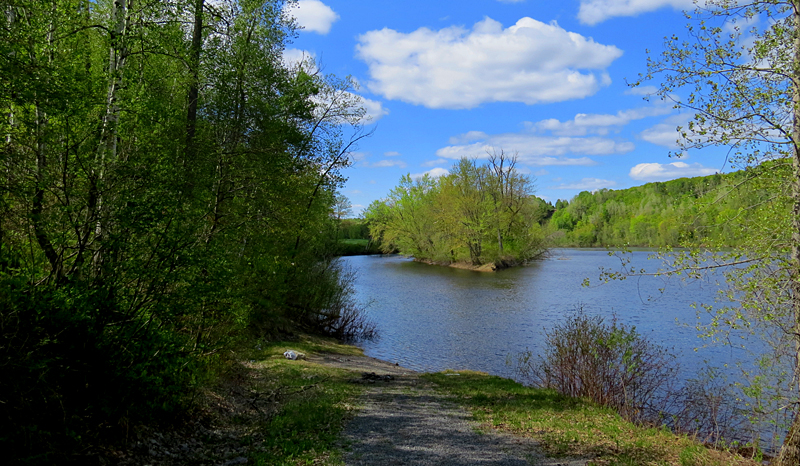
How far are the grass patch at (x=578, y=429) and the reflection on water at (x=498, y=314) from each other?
2.39 meters

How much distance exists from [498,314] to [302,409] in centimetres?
1682

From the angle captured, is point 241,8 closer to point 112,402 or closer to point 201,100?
point 201,100

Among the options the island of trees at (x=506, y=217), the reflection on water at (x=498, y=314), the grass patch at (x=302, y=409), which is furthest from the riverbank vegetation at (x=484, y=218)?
the grass patch at (x=302, y=409)

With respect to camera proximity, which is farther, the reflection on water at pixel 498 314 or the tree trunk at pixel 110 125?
the reflection on water at pixel 498 314

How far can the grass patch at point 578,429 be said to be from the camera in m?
6.77

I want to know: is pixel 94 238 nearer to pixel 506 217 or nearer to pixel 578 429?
pixel 578 429

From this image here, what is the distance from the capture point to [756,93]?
25.0ft

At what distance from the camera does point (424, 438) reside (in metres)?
7.46

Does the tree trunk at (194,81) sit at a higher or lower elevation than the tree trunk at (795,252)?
higher

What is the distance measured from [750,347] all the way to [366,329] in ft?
49.4

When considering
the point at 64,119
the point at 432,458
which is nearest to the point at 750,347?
the point at 432,458

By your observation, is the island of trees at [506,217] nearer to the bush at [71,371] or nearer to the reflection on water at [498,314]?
the reflection on water at [498,314]

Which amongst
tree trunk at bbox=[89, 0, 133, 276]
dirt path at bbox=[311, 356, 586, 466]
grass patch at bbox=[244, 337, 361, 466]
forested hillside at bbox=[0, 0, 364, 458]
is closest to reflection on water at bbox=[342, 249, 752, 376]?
dirt path at bbox=[311, 356, 586, 466]

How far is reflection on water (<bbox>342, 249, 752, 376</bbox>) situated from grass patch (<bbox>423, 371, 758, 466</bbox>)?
239 cm
